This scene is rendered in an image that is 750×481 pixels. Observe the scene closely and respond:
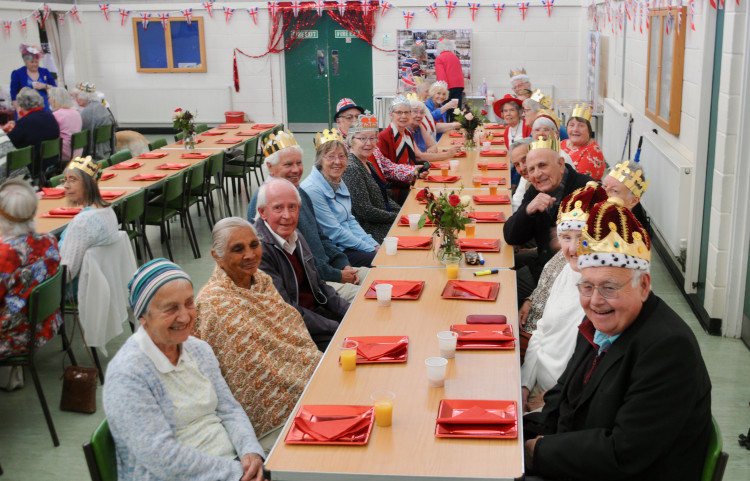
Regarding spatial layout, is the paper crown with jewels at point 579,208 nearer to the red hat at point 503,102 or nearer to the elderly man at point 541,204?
the elderly man at point 541,204

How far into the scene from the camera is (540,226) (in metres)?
4.48

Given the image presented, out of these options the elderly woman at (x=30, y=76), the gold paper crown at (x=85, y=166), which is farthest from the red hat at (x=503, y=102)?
the elderly woman at (x=30, y=76)

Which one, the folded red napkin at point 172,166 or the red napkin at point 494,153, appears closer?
the folded red napkin at point 172,166

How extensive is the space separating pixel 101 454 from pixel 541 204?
2.83 m

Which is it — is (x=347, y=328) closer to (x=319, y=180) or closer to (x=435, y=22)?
(x=319, y=180)

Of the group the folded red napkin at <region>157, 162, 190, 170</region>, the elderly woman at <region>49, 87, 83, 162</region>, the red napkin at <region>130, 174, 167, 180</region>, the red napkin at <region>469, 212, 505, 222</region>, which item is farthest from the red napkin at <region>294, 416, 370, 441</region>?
the elderly woman at <region>49, 87, 83, 162</region>

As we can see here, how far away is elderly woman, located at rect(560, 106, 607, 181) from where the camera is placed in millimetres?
6016

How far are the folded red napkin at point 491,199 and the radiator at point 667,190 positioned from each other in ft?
4.27

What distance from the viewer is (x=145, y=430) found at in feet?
7.83

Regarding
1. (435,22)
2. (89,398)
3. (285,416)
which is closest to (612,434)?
(285,416)

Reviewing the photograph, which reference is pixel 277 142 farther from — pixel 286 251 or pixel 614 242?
pixel 614 242

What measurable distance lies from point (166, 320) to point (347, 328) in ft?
3.36

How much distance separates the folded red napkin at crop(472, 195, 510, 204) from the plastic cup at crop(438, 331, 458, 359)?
9.03 feet

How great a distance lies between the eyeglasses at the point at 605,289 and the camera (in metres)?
2.28
